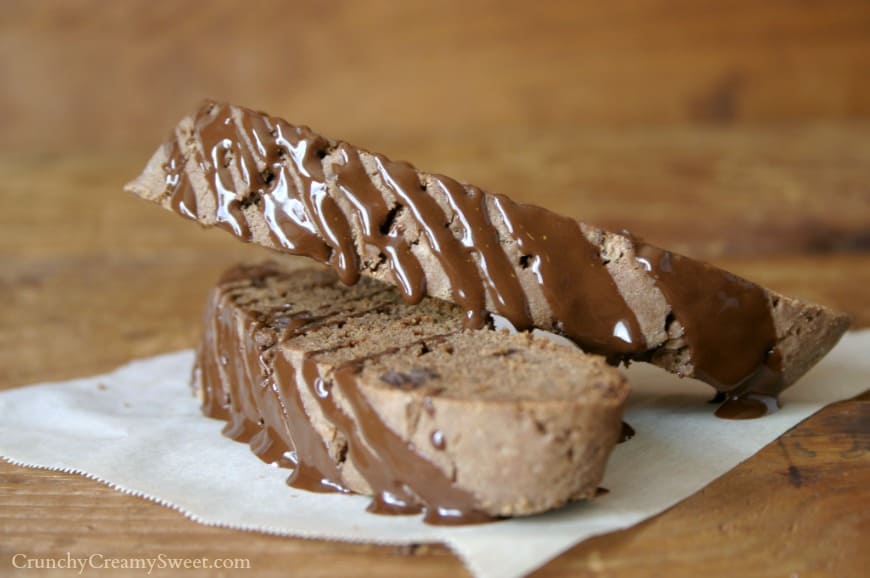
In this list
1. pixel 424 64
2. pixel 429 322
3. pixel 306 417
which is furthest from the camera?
pixel 424 64

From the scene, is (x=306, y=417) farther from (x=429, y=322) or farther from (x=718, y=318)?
(x=718, y=318)

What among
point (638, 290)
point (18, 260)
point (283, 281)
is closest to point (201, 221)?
point (283, 281)

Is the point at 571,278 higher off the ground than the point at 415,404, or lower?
higher

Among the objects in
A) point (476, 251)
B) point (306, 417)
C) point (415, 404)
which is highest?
point (476, 251)

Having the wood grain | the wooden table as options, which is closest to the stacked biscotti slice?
the wooden table

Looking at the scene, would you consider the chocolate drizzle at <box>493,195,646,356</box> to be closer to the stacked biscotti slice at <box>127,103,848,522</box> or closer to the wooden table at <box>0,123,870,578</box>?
the stacked biscotti slice at <box>127,103,848,522</box>

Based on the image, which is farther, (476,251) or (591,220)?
(591,220)

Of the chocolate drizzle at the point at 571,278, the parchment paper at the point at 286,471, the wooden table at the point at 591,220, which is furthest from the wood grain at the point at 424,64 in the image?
the chocolate drizzle at the point at 571,278

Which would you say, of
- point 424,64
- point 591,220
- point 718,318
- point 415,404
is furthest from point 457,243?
point 424,64

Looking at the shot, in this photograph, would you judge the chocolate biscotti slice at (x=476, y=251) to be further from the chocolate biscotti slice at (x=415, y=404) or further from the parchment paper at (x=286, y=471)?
the parchment paper at (x=286, y=471)
